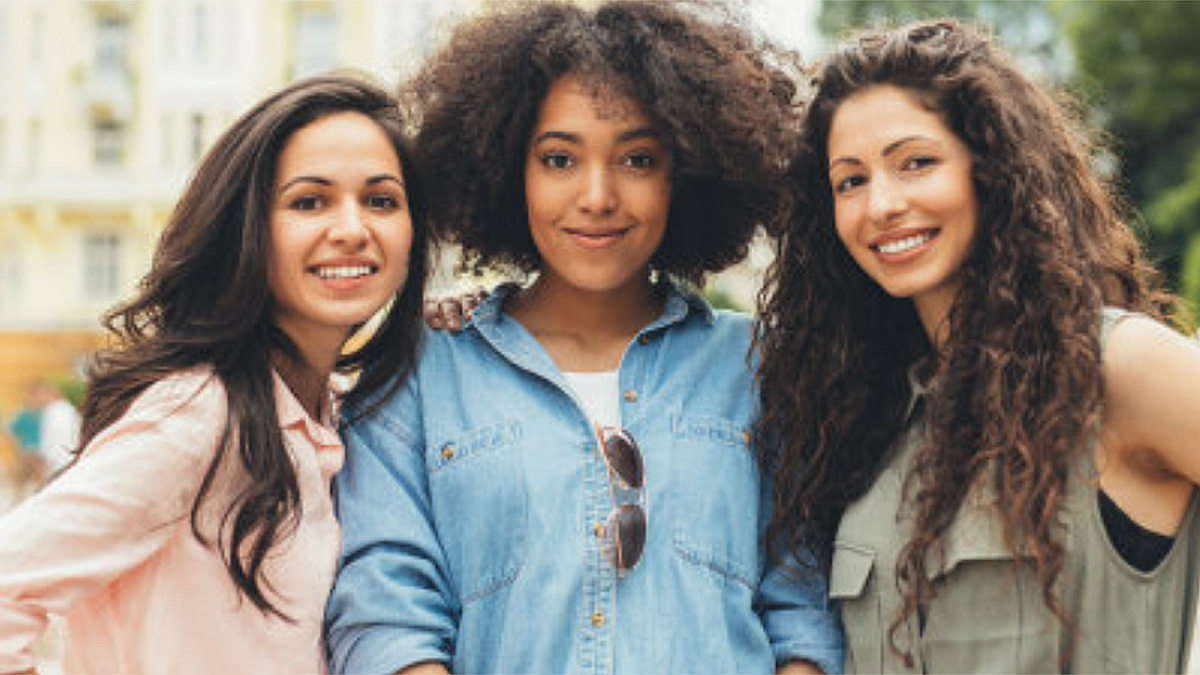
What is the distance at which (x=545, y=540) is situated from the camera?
2.96 metres

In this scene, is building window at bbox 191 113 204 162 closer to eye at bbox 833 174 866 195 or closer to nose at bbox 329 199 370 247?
nose at bbox 329 199 370 247

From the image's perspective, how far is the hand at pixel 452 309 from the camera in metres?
3.37

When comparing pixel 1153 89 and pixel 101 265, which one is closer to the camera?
pixel 1153 89

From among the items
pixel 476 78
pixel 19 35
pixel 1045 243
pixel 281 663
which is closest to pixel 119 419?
pixel 281 663

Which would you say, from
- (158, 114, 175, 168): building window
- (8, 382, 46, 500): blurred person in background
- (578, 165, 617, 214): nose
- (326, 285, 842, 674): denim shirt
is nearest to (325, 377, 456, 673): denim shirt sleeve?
(326, 285, 842, 674): denim shirt

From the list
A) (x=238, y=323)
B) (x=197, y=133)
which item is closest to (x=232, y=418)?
(x=238, y=323)

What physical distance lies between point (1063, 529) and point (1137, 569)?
165mm

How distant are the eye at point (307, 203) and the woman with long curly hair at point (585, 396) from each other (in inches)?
18.5

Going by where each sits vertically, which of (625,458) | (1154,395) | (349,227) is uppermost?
(349,227)

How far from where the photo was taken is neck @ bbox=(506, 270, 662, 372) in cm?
334

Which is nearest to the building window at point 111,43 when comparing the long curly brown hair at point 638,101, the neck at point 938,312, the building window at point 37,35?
the building window at point 37,35

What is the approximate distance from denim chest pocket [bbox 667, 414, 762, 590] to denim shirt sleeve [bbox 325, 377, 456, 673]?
0.55 meters

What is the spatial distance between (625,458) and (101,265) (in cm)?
2806

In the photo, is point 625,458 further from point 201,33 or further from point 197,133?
point 201,33
